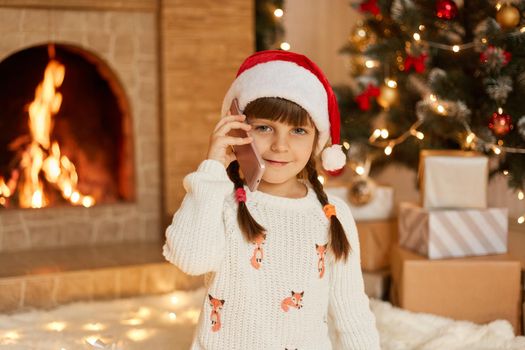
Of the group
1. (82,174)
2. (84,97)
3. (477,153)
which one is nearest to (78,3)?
(84,97)

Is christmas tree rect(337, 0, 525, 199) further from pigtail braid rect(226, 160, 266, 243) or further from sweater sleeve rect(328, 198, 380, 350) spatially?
pigtail braid rect(226, 160, 266, 243)

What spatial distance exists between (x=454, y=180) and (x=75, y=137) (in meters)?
1.63

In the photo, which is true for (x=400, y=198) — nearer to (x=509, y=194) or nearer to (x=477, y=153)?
(x=509, y=194)

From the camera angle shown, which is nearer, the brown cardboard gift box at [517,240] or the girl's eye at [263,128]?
the girl's eye at [263,128]

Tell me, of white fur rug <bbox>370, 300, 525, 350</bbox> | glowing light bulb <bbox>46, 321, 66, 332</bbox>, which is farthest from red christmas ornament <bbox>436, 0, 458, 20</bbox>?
glowing light bulb <bbox>46, 321, 66, 332</bbox>

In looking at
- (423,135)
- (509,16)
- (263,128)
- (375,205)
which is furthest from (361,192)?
(263,128)

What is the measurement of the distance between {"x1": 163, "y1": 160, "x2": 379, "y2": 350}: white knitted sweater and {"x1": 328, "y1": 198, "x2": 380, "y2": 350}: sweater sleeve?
0.21ft

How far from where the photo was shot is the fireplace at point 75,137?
104 inches

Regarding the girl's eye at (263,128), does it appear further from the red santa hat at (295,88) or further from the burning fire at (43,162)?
the burning fire at (43,162)

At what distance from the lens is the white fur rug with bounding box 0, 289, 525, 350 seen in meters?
1.89

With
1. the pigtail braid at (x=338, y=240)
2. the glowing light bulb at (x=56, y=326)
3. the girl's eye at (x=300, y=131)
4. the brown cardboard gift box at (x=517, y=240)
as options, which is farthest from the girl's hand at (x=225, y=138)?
the brown cardboard gift box at (x=517, y=240)

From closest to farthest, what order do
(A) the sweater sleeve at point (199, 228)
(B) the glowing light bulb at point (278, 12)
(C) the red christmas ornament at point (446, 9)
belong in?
(A) the sweater sleeve at point (199, 228), (C) the red christmas ornament at point (446, 9), (B) the glowing light bulb at point (278, 12)

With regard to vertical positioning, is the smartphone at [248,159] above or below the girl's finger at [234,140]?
below

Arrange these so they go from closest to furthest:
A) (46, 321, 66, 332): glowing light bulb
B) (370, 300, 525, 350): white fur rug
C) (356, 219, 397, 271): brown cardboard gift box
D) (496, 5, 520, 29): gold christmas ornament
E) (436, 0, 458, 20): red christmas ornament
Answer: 1. (370, 300, 525, 350): white fur rug
2. (46, 321, 66, 332): glowing light bulb
3. (496, 5, 520, 29): gold christmas ornament
4. (436, 0, 458, 20): red christmas ornament
5. (356, 219, 397, 271): brown cardboard gift box
